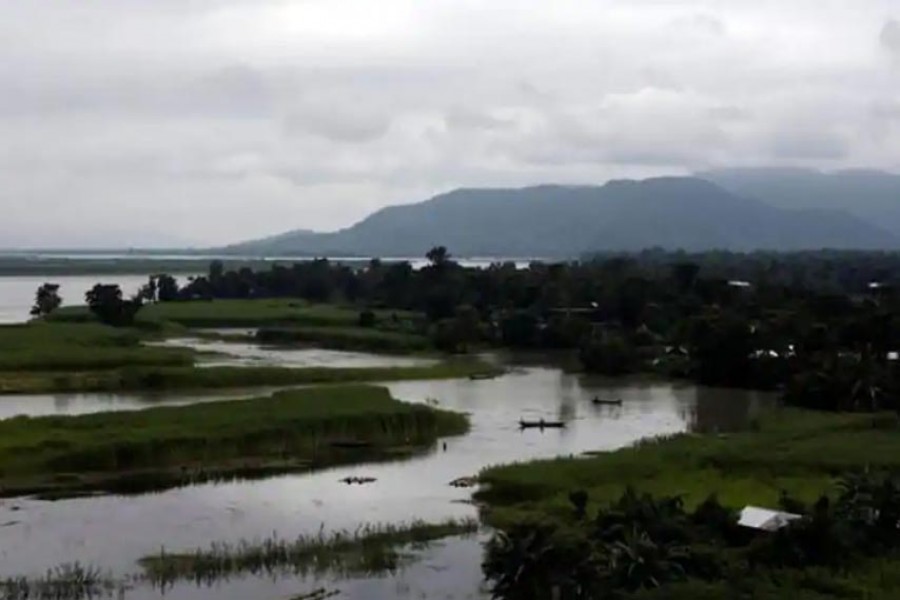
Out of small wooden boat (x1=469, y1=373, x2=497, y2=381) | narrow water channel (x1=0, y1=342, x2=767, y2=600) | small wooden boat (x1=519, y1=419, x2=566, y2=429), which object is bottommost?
narrow water channel (x1=0, y1=342, x2=767, y2=600)

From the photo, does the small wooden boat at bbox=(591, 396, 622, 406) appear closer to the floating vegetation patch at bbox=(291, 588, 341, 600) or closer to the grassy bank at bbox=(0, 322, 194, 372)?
the grassy bank at bbox=(0, 322, 194, 372)

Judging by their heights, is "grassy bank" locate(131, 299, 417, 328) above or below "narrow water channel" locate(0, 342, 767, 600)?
above

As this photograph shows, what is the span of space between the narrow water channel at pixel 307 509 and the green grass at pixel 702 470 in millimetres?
1301

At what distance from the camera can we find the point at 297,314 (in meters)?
72.0

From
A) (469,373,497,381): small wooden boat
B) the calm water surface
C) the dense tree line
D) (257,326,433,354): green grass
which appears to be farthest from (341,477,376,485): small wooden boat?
the calm water surface

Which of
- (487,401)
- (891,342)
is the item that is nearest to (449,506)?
(487,401)

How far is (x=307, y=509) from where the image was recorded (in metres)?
24.5

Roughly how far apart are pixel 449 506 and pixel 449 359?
3130 cm

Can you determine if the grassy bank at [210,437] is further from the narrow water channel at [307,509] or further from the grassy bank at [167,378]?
the grassy bank at [167,378]

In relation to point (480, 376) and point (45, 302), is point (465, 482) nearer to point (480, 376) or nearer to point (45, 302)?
point (480, 376)

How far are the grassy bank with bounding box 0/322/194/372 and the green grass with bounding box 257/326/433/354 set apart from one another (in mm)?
10134

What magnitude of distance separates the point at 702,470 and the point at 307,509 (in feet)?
29.9

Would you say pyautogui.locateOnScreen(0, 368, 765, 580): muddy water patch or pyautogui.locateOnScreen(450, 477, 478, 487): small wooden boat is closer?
pyautogui.locateOnScreen(0, 368, 765, 580): muddy water patch

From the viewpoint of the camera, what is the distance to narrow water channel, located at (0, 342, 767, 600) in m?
19.6
